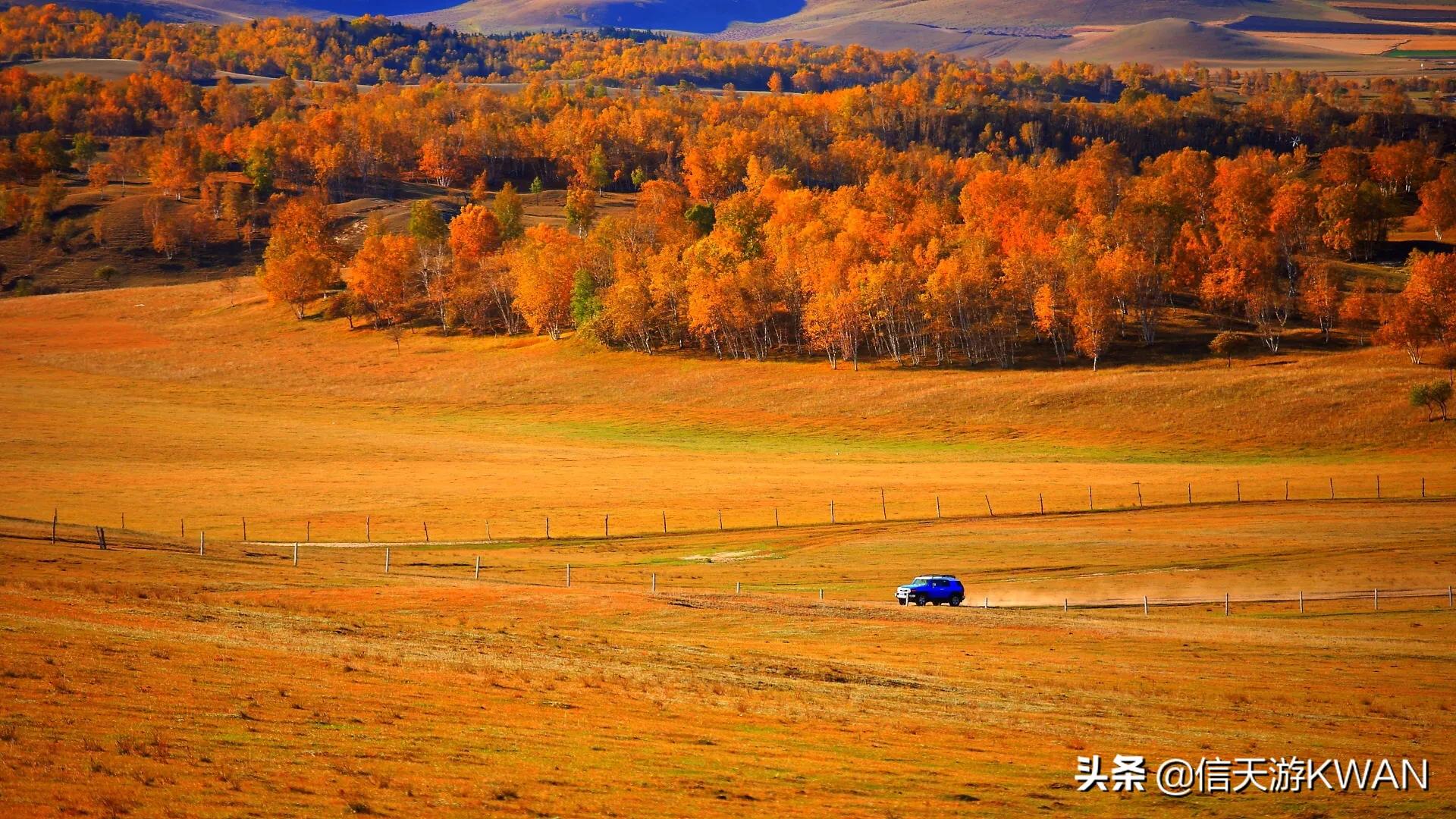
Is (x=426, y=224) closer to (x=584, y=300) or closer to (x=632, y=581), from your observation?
(x=584, y=300)

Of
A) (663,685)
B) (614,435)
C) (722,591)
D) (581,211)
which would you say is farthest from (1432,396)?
(581,211)

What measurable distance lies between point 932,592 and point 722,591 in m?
8.29

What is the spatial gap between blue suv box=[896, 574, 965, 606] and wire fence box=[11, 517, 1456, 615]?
0.62 m

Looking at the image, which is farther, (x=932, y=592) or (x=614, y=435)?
(x=614, y=435)

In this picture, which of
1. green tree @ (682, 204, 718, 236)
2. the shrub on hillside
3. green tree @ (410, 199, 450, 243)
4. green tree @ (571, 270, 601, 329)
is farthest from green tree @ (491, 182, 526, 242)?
the shrub on hillside

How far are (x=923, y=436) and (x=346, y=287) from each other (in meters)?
96.6

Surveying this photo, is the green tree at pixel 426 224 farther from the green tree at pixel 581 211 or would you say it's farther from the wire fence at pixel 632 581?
the wire fence at pixel 632 581

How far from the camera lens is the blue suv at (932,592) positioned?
4434cm

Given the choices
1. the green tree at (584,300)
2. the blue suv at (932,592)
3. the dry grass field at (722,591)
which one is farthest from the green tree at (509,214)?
the blue suv at (932,592)

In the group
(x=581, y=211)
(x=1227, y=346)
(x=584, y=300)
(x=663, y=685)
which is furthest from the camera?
(x=581, y=211)

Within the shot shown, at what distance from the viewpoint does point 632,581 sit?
48.0 m

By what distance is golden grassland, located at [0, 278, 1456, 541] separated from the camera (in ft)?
220

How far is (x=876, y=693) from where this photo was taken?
27.6m

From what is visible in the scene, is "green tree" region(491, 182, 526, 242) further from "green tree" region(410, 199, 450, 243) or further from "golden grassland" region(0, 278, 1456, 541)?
"golden grassland" region(0, 278, 1456, 541)
